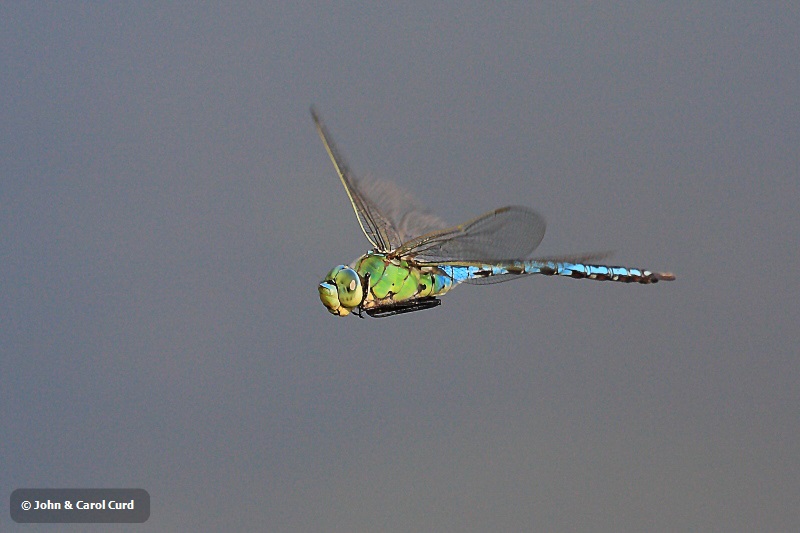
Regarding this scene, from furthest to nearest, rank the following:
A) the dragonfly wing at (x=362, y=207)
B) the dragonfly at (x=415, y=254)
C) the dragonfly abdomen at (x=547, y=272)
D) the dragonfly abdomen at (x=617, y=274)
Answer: the dragonfly abdomen at (x=617, y=274) < the dragonfly abdomen at (x=547, y=272) < the dragonfly wing at (x=362, y=207) < the dragonfly at (x=415, y=254)

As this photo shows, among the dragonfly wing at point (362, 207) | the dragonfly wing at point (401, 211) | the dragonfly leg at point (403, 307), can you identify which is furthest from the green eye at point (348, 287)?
the dragonfly wing at point (401, 211)

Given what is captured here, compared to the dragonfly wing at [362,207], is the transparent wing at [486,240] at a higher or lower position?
lower

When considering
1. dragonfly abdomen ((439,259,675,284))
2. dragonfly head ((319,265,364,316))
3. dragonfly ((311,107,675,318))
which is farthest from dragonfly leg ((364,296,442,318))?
dragonfly abdomen ((439,259,675,284))

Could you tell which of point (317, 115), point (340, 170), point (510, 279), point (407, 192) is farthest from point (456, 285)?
point (317, 115)

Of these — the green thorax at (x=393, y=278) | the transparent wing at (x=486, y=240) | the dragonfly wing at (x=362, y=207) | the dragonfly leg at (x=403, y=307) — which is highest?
the dragonfly wing at (x=362, y=207)

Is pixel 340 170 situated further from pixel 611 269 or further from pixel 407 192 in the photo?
pixel 611 269

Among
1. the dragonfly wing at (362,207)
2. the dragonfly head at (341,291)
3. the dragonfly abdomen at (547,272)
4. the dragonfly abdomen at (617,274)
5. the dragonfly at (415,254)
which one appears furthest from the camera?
the dragonfly abdomen at (617,274)

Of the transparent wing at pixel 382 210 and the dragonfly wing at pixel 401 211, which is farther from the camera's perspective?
the dragonfly wing at pixel 401 211

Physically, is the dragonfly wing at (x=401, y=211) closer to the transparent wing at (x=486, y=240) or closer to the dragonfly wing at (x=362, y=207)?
the dragonfly wing at (x=362, y=207)
